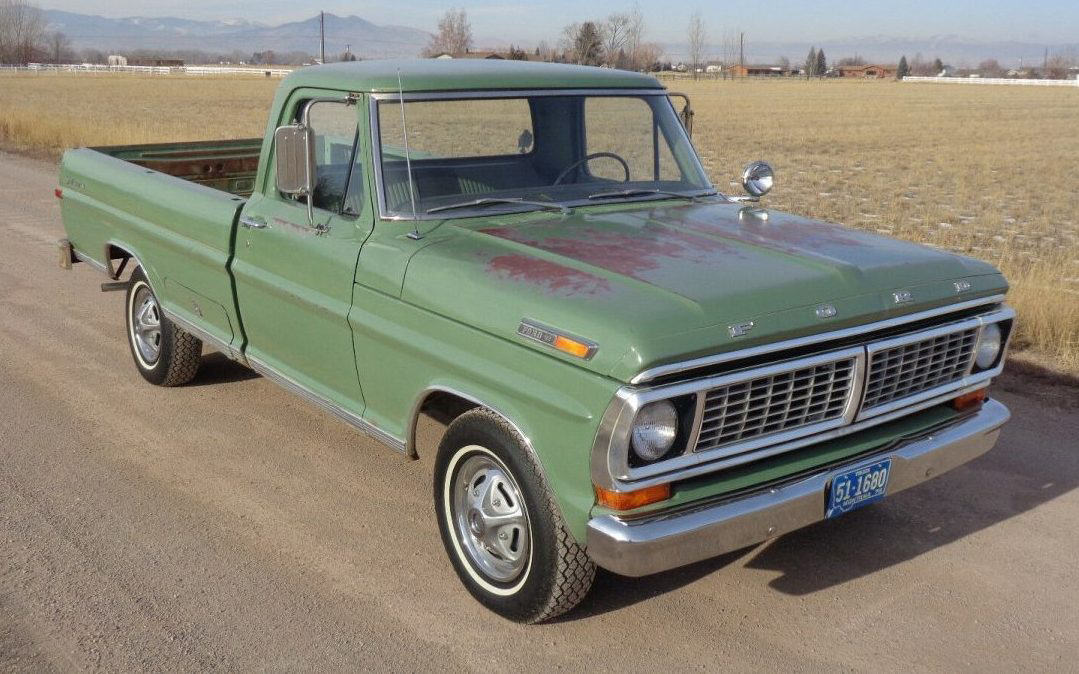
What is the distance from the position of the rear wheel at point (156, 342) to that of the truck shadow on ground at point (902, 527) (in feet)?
10.2

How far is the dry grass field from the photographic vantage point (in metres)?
9.71

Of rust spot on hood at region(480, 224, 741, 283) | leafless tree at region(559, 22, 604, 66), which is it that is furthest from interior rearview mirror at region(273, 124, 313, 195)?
leafless tree at region(559, 22, 604, 66)

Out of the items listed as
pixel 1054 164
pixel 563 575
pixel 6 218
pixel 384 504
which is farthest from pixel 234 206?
pixel 1054 164

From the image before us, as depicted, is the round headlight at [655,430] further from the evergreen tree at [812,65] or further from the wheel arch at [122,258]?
the evergreen tree at [812,65]

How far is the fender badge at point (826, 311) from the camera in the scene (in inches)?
135

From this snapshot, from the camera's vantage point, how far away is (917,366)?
12.5 ft

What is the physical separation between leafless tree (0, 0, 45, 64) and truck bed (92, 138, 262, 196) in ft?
402

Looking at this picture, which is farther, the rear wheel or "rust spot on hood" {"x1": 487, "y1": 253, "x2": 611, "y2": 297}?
the rear wheel

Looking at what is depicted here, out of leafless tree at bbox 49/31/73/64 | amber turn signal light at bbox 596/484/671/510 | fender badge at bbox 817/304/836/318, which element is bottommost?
amber turn signal light at bbox 596/484/671/510

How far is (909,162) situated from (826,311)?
66.8 ft

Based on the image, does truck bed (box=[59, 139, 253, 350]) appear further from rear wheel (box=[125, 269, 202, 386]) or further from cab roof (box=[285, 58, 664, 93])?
cab roof (box=[285, 58, 664, 93])

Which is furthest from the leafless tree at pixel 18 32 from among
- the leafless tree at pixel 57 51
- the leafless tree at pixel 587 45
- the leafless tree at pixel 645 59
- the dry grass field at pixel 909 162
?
the leafless tree at pixel 587 45

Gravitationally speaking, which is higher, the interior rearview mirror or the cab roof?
the cab roof

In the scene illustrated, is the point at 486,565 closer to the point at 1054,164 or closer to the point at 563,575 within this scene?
the point at 563,575
